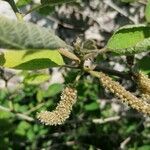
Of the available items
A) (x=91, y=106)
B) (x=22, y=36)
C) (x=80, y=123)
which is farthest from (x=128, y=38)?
(x=91, y=106)

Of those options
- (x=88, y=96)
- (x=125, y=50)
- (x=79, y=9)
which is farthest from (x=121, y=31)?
(x=79, y=9)

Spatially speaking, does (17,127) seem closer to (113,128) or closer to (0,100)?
(0,100)

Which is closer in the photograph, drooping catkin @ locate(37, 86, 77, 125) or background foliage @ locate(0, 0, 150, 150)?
drooping catkin @ locate(37, 86, 77, 125)

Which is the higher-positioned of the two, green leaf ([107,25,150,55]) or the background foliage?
green leaf ([107,25,150,55])

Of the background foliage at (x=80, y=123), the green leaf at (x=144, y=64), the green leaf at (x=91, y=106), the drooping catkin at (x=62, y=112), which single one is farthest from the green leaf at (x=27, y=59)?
the green leaf at (x=91, y=106)

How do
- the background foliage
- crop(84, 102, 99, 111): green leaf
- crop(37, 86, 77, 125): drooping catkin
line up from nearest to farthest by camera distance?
crop(37, 86, 77, 125): drooping catkin < the background foliage < crop(84, 102, 99, 111): green leaf

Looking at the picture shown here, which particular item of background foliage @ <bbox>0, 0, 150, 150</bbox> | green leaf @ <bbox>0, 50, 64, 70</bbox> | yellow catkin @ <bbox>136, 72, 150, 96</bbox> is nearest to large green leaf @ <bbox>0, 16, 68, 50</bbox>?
green leaf @ <bbox>0, 50, 64, 70</bbox>

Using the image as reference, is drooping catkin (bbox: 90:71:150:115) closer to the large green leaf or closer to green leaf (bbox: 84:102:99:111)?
the large green leaf
